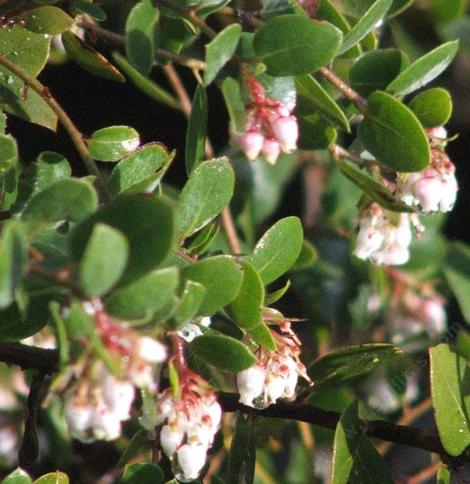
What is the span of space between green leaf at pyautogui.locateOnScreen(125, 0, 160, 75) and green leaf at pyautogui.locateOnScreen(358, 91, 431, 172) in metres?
0.26

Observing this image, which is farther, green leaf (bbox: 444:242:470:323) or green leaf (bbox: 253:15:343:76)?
green leaf (bbox: 444:242:470:323)

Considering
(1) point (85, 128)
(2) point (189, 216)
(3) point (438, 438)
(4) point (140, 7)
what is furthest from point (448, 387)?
(1) point (85, 128)

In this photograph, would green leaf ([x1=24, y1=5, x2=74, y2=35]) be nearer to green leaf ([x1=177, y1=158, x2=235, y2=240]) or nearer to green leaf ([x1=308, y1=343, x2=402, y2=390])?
green leaf ([x1=177, y1=158, x2=235, y2=240])

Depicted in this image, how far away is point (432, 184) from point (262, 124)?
0.72 feet

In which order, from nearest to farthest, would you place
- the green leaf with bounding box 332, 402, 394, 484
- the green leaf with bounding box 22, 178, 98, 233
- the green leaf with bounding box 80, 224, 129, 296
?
the green leaf with bounding box 80, 224, 129, 296 < the green leaf with bounding box 22, 178, 98, 233 < the green leaf with bounding box 332, 402, 394, 484

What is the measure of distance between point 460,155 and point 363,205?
5.14 feet

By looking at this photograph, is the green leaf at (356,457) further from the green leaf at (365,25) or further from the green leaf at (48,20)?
the green leaf at (48,20)

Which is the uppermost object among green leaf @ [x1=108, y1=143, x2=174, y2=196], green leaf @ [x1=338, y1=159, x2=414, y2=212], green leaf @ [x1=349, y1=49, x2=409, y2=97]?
green leaf @ [x1=349, y1=49, x2=409, y2=97]

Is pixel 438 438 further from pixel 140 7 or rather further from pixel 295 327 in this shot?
pixel 295 327

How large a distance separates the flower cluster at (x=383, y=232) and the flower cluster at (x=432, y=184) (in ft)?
0.28

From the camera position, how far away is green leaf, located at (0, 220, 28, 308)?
761 mm

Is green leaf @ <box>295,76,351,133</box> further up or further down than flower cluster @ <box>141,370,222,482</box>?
further up

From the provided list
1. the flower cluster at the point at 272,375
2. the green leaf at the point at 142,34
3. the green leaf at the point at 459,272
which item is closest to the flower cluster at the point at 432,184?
the flower cluster at the point at 272,375

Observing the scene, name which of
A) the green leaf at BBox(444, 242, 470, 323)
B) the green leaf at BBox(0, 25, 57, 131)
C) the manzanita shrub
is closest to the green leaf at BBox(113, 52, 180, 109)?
the manzanita shrub
